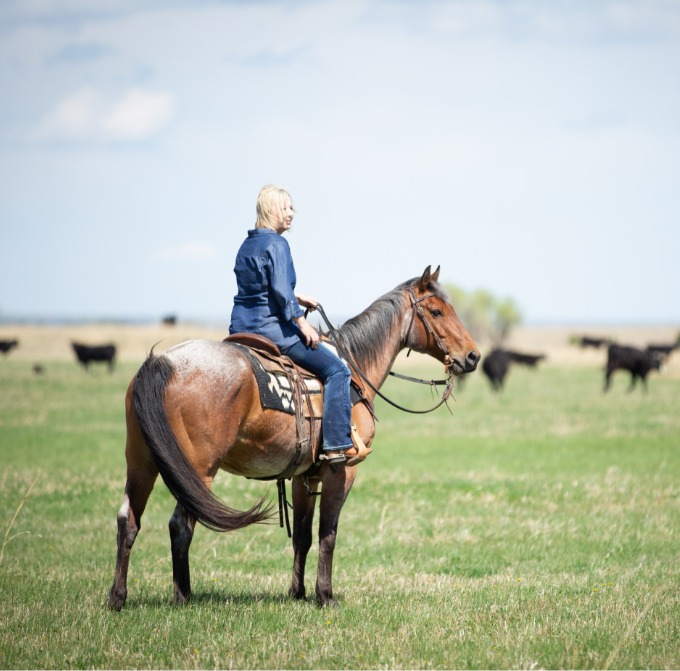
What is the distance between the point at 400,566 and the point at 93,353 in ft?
142

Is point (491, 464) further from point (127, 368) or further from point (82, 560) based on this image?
point (127, 368)

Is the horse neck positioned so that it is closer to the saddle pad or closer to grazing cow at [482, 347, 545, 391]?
the saddle pad

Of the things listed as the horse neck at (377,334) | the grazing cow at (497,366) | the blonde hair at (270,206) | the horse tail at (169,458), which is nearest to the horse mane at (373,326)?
the horse neck at (377,334)

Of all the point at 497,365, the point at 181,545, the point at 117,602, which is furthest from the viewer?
the point at 497,365

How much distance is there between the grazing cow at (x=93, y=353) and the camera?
49.5 m

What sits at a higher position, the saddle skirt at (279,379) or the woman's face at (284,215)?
the woman's face at (284,215)

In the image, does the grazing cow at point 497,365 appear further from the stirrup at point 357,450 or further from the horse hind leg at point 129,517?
the horse hind leg at point 129,517

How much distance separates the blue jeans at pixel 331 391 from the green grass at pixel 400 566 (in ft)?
4.42

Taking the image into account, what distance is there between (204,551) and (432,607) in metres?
4.21

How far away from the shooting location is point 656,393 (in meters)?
37.8

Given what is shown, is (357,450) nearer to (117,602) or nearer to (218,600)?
(218,600)

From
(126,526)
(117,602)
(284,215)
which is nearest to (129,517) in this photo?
(126,526)

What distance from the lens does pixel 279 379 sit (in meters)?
6.79

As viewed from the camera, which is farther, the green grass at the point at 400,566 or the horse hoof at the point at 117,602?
the horse hoof at the point at 117,602
